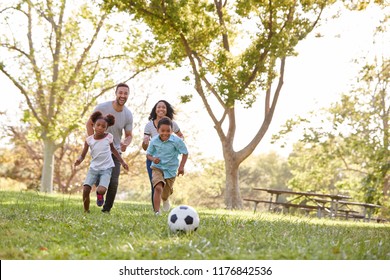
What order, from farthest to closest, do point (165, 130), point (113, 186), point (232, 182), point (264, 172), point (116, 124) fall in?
point (264, 172) → point (232, 182) → point (116, 124) → point (113, 186) → point (165, 130)

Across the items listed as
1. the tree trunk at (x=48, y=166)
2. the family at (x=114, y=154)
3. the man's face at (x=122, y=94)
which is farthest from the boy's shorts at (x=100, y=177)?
the tree trunk at (x=48, y=166)

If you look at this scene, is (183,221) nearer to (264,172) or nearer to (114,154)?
(114,154)

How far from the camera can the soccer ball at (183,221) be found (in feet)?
22.0

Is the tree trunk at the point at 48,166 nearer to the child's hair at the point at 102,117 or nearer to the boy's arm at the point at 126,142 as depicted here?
the boy's arm at the point at 126,142

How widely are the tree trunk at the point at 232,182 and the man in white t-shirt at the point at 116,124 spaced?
39.3ft

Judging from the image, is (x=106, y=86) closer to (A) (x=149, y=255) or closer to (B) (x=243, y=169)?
(A) (x=149, y=255)

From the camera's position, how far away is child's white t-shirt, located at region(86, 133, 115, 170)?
9.90m

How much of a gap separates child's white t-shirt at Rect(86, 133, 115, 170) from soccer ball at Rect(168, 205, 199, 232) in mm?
3376

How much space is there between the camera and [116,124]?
10539mm

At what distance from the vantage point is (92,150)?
9.97 m

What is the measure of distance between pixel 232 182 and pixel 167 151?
1272 centimetres

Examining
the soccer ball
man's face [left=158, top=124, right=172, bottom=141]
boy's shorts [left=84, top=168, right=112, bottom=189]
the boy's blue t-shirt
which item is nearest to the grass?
the soccer ball

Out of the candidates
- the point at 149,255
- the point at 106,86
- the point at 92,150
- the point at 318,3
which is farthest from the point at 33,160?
the point at 149,255

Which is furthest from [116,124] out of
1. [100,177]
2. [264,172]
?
[264,172]
